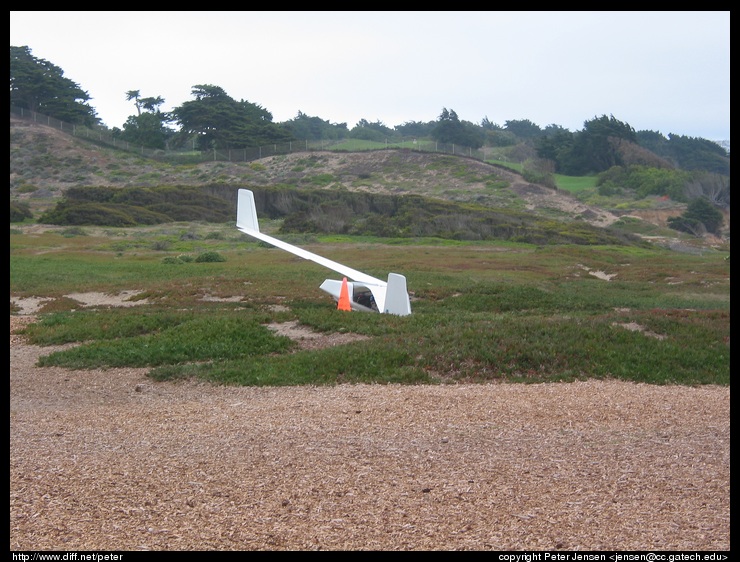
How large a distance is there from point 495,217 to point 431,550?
49.2m

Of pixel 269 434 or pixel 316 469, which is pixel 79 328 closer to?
pixel 269 434

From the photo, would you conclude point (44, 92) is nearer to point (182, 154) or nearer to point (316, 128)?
point (182, 154)

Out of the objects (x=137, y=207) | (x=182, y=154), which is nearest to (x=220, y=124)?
(x=182, y=154)

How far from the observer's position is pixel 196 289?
21.8m

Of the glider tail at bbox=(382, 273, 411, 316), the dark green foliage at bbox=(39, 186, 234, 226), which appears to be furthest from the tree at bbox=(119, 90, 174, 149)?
the glider tail at bbox=(382, 273, 411, 316)

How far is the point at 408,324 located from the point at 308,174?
209 feet

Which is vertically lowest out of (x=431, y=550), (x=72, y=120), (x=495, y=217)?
(x=431, y=550)

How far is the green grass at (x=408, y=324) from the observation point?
37.1 ft

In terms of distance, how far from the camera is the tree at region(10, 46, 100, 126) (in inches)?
3450

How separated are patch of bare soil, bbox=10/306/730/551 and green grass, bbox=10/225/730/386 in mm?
1728

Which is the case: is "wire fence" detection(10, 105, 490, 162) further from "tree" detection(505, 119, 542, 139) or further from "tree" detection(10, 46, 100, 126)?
"tree" detection(505, 119, 542, 139)

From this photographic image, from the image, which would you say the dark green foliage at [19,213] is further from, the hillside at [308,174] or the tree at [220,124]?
the tree at [220,124]

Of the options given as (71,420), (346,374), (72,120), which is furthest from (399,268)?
(72,120)
